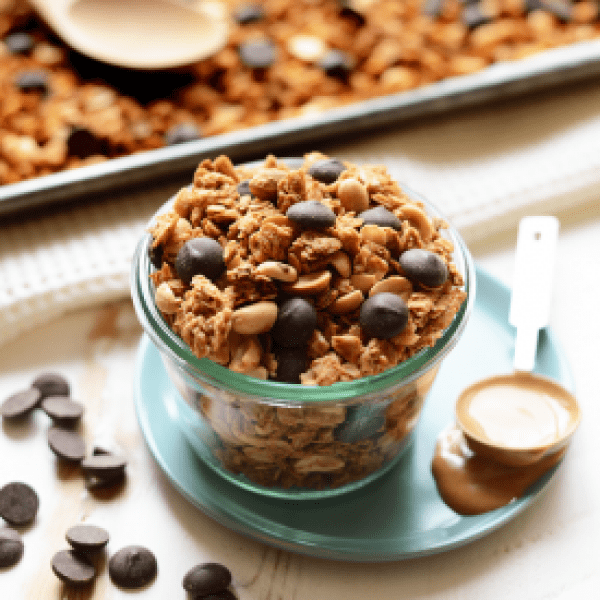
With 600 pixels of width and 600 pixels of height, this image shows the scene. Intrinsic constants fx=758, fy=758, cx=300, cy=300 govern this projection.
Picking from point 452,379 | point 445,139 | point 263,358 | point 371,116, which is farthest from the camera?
point 445,139

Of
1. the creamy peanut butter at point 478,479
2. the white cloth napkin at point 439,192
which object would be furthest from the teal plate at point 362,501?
the white cloth napkin at point 439,192

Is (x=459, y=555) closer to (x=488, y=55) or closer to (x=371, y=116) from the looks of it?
(x=371, y=116)

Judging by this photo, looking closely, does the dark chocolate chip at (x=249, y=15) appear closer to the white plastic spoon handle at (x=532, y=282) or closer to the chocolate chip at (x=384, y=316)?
the white plastic spoon handle at (x=532, y=282)

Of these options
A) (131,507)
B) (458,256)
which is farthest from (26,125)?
(458,256)

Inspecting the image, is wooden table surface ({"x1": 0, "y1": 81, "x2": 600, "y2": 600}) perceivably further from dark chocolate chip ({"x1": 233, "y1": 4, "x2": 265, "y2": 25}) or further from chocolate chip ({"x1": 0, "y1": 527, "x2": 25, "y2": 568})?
dark chocolate chip ({"x1": 233, "y1": 4, "x2": 265, "y2": 25})

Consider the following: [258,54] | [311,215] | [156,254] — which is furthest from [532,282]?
[258,54]

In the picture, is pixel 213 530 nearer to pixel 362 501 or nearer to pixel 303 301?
pixel 362 501

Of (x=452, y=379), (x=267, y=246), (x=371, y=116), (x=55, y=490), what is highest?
(x=267, y=246)
